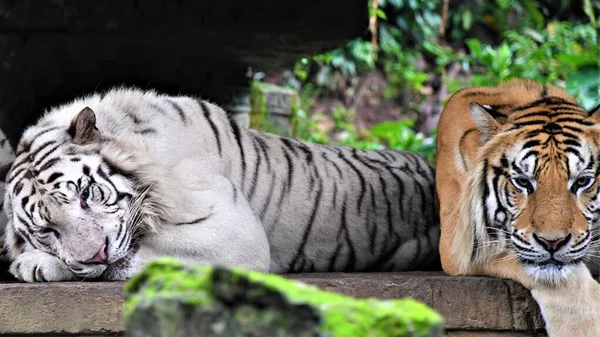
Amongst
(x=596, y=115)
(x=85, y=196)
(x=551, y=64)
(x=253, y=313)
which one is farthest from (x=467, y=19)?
(x=253, y=313)

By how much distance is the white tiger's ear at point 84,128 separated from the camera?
11.6 feet

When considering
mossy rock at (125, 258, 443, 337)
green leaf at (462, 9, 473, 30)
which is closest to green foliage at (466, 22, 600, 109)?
green leaf at (462, 9, 473, 30)

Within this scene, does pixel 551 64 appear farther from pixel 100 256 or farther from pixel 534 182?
pixel 100 256

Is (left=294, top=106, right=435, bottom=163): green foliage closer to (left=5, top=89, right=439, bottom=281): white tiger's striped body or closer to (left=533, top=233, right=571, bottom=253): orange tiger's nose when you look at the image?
(left=5, top=89, right=439, bottom=281): white tiger's striped body

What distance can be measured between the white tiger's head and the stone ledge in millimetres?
158

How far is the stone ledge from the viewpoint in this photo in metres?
3.28

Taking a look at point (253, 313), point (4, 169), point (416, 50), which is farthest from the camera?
point (416, 50)

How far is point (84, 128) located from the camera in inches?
140

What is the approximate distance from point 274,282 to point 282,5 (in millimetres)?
3850

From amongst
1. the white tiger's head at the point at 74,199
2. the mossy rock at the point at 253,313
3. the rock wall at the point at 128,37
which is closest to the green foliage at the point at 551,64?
the rock wall at the point at 128,37

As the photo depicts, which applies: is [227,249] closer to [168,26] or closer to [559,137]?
[559,137]

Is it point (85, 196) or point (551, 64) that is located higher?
point (551, 64)

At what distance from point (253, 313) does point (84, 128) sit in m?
2.39

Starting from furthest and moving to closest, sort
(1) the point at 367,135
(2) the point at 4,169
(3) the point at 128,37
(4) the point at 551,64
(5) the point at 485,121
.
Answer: (1) the point at 367,135 → (4) the point at 551,64 → (3) the point at 128,37 → (2) the point at 4,169 → (5) the point at 485,121
